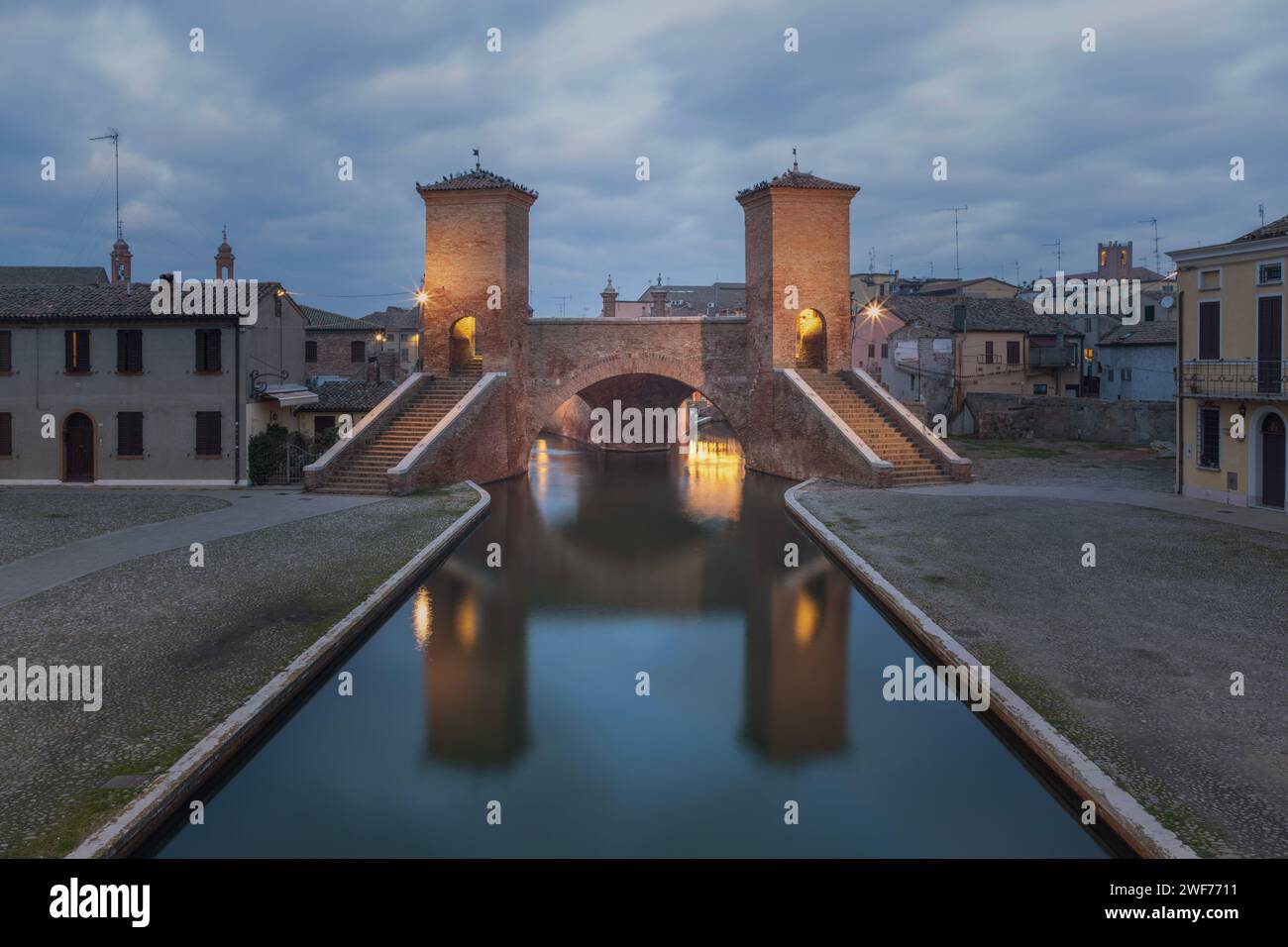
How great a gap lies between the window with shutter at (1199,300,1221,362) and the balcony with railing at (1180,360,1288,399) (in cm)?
22

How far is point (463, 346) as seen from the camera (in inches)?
1357

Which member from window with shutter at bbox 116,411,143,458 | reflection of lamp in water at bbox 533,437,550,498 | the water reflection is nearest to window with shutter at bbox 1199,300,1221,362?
the water reflection

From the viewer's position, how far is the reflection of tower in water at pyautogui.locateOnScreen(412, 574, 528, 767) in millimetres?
9039

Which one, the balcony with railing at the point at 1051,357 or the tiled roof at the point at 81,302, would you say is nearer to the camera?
the tiled roof at the point at 81,302

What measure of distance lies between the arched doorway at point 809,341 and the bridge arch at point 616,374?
3671 mm

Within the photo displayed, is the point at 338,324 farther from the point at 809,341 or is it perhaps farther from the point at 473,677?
the point at 473,677

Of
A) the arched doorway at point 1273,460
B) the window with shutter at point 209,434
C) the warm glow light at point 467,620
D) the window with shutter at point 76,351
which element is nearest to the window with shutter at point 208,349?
the window with shutter at point 209,434

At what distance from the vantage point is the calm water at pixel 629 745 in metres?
7.24

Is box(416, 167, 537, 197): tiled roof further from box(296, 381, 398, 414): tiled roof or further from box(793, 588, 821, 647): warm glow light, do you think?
box(793, 588, 821, 647): warm glow light

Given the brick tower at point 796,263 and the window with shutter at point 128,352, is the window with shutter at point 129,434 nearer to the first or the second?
the window with shutter at point 128,352

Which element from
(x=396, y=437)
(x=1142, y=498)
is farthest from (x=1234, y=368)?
(x=396, y=437)

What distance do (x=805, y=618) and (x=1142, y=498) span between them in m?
13.2

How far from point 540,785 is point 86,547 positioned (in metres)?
12.3
